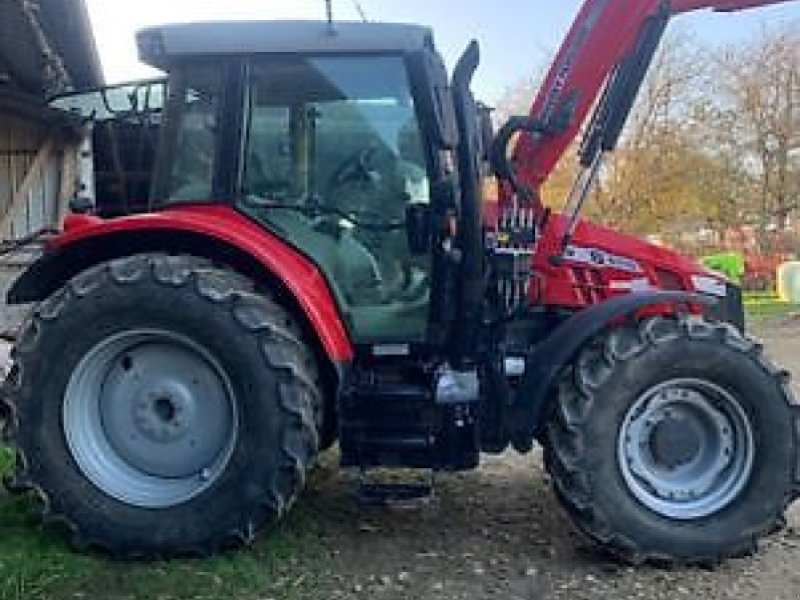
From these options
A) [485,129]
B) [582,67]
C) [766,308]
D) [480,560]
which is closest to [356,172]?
[485,129]

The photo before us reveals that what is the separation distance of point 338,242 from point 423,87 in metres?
0.71

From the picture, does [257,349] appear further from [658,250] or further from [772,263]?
[772,263]

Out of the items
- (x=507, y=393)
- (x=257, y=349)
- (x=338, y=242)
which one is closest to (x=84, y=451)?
(x=257, y=349)

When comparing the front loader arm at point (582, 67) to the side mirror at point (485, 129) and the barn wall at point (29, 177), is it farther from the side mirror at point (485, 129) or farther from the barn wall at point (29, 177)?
the barn wall at point (29, 177)

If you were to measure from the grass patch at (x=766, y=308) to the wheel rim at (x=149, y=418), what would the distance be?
11.1m

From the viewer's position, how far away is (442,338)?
467 centimetres

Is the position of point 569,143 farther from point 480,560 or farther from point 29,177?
point 29,177

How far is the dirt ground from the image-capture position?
4.11 meters

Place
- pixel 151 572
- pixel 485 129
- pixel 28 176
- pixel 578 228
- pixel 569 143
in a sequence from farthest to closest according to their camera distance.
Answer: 1. pixel 28 176
2. pixel 485 129
3. pixel 569 143
4. pixel 578 228
5. pixel 151 572

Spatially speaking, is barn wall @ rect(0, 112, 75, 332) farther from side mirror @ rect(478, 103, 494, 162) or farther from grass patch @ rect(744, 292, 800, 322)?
grass patch @ rect(744, 292, 800, 322)

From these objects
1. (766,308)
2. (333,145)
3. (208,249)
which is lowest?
(766,308)

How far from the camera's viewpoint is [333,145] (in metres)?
4.60

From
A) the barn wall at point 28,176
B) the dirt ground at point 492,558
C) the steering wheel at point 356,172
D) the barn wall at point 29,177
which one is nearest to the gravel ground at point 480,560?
the dirt ground at point 492,558

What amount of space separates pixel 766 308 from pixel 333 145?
13.7 m
